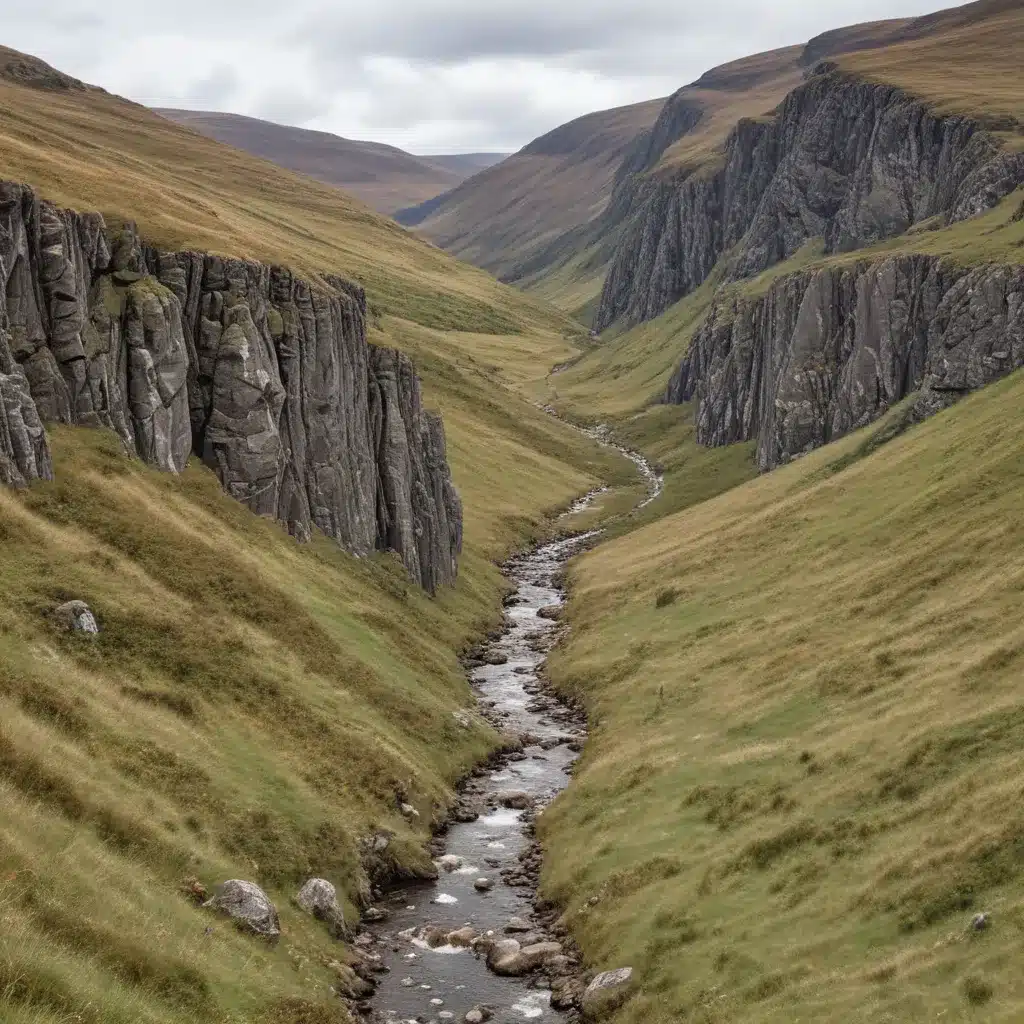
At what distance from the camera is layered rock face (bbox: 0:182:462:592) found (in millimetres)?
62469

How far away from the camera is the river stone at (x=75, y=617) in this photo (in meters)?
47.7

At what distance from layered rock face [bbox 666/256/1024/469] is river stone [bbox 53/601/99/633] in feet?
265

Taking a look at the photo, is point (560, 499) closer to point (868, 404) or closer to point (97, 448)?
point (868, 404)

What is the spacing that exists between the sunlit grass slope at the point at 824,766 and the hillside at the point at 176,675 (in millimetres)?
9619

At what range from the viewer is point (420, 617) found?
84.0 meters

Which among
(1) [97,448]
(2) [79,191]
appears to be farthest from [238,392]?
(2) [79,191]

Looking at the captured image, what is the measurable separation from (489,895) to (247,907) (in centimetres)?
1284

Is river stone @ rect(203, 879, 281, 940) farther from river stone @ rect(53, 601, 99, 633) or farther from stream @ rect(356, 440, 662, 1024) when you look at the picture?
river stone @ rect(53, 601, 99, 633)

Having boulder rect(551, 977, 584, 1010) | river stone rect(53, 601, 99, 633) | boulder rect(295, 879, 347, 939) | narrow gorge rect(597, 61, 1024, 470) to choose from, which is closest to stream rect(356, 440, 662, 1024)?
boulder rect(551, 977, 584, 1010)

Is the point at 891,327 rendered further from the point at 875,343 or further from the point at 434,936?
the point at 434,936

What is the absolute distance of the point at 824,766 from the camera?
4550 cm

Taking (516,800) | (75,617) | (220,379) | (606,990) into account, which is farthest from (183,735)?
(220,379)

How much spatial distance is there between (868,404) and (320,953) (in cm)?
10745

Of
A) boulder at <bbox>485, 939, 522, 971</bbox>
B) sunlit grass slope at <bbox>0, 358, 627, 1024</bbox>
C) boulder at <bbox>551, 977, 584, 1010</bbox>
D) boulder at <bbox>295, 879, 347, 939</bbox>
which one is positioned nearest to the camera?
sunlit grass slope at <bbox>0, 358, 627, 1024</bbox>
